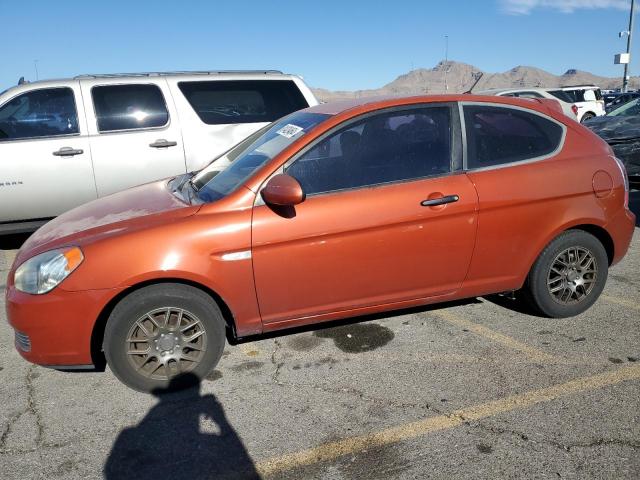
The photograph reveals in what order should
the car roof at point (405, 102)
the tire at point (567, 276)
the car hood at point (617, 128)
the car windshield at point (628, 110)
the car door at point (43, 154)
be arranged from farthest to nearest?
the car windshield at point (628, 110) < the car hood at point (617, 128) < the car door at point (43, 154) < the tire at point (567, 276) < the car roof at point (405, 102)

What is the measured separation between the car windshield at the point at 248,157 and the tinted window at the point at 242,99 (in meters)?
2.33

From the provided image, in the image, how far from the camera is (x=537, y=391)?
3115 millimetres

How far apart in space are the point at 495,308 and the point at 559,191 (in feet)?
3.72

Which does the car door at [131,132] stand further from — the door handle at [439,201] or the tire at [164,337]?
the door handle at [439,201]

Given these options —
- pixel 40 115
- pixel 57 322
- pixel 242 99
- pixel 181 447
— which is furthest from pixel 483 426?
pixel 40 115

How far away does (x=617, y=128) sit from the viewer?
838cm

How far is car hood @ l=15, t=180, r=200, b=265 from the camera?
314 cm

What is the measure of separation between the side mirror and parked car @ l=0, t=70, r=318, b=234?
10.8 ft

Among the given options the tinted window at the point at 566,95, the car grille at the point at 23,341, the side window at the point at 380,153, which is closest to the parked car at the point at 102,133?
the car grille at the point at 23,341

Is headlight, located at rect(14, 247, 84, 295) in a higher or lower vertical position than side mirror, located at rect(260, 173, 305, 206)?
lower

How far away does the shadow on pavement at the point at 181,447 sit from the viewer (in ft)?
8.36

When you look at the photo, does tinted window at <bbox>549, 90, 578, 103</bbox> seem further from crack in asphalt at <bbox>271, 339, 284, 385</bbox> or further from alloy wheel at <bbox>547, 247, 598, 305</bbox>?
crack in asphalt at <bbox>271, 339, 284, 385</bbox>

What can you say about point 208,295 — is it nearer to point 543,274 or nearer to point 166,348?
point 166,348

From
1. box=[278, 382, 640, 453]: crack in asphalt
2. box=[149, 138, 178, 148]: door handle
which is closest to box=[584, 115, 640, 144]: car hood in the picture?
box=[149, 138, 178, 148]: door handle
